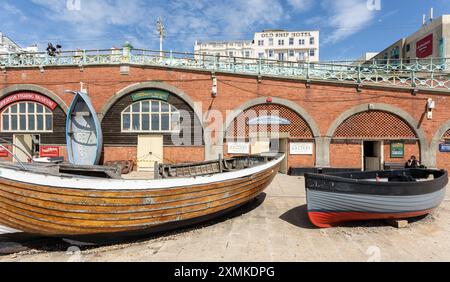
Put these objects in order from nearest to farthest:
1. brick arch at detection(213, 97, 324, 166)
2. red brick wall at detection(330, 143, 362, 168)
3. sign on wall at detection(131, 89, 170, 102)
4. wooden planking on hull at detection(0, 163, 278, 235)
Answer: wooden planking on hull at detection(0, 163, 278, 235)
red brick wall at detection(330, 143, 362, 168)
brick arch at detection(213, 97, 324, 166)
sign on wall at detection(131, 89, 170, 102)

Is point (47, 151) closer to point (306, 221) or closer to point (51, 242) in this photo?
point (51, 242)

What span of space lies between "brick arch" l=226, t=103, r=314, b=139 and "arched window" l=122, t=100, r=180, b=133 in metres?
3.78

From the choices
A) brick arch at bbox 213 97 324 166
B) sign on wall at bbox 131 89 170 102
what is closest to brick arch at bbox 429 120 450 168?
brick arch at bbox 213 97 324 166

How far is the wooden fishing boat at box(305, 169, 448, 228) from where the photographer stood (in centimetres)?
525

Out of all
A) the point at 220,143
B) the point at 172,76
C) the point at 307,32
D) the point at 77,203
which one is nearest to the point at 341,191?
the point at 77,203

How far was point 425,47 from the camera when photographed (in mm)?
32969

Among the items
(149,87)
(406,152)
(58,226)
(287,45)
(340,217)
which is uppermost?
(287,45)

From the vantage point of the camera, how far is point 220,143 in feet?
43.6

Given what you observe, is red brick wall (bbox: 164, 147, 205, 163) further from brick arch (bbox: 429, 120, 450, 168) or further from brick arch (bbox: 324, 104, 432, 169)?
brick arch (bbox: 429, 120, 450, 168)

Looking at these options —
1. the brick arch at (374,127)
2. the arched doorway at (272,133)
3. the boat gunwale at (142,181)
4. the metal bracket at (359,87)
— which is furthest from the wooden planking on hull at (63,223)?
the metal bracket at (359,87)

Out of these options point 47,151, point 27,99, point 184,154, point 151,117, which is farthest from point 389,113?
point 27,99

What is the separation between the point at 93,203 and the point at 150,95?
34.3ft

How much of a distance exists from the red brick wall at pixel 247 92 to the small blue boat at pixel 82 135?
1.05m

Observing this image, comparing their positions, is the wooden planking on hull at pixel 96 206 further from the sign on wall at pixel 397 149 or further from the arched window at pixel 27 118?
the sign on wall at pixel 397 149
